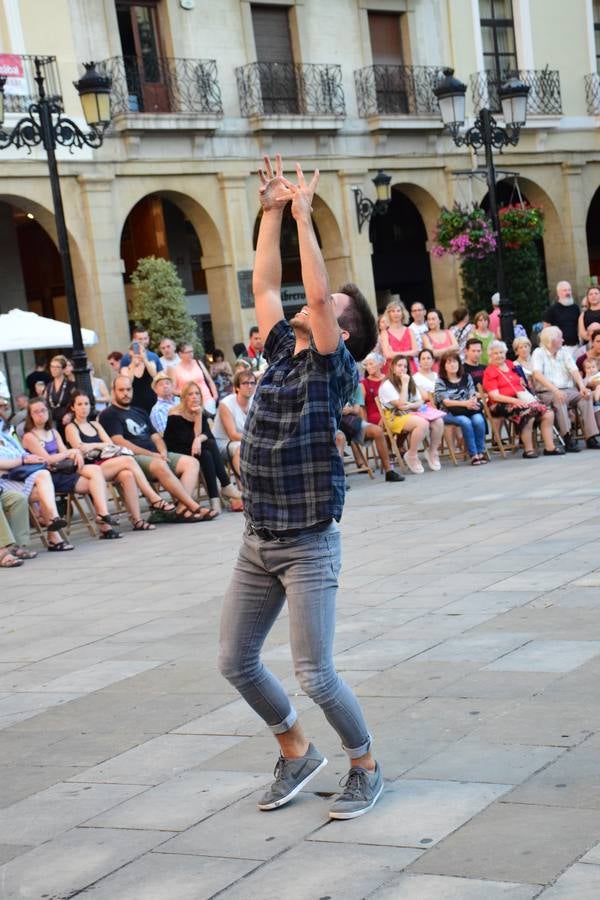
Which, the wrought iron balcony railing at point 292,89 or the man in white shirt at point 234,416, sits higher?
the wrought iron balcony railing at point 292,89

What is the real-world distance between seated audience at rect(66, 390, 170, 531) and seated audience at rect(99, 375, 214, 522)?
5.9 inches

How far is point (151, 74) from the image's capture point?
2580 cm

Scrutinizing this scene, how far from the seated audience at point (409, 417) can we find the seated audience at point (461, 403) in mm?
255

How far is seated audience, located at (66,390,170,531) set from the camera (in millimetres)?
13219

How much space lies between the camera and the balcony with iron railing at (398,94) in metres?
28.6

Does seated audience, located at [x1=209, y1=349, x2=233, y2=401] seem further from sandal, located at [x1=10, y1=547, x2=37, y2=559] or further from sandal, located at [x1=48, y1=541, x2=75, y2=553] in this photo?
sandal, located at [x1=10, y1=547, x2=37, y2=559]

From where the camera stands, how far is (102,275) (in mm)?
25203

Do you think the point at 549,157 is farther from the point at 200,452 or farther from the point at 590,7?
the point at 200,452

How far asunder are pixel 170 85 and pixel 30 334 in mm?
8472

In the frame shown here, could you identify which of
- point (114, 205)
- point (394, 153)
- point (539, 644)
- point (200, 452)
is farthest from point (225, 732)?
point (394, 153)

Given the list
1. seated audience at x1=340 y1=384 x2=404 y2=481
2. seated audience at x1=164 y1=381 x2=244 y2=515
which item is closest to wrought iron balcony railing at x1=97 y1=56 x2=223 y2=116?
seated audience at x1=340 y1=384 x2=404 y2=481

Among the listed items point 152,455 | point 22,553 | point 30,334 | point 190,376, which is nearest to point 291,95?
point 30,334

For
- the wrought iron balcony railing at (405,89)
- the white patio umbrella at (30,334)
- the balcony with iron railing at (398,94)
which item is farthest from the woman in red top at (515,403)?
the wrought iron balcony railing at (405,89)

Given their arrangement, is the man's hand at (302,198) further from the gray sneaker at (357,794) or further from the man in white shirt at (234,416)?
the man in white shirt at (234,416)
